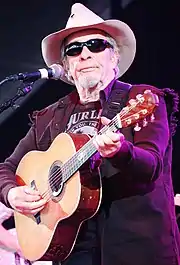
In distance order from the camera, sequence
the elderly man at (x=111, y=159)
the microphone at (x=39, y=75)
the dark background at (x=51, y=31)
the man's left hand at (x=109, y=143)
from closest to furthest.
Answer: the man's left hand at (x=109, y=143), the elderly man at (x=111, y=159), the microphone at (x=39, y=75), the dark background at (x=51, y=31)

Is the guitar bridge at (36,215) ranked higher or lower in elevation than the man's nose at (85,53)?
lower

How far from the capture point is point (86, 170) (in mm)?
1902

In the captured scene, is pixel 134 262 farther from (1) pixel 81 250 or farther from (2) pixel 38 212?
(2) pixel 38 212

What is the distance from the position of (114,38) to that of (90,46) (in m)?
0.16

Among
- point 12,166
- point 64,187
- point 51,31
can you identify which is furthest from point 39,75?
point 51,31

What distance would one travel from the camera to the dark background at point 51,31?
3.29 m

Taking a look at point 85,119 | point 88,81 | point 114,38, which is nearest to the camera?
point 85,119

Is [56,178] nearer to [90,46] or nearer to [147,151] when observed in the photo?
[147,151]

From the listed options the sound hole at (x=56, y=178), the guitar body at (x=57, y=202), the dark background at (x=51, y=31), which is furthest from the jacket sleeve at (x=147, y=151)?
the dark background at (x=51, y=31)

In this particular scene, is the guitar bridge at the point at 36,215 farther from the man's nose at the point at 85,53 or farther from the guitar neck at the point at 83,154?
the man's nose at the point at 85,53

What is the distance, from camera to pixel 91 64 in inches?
88.1

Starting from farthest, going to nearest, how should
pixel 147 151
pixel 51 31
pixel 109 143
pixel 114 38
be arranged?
pixel 51 31
pixel 114 38
pixel 147 151
pixel 109 143

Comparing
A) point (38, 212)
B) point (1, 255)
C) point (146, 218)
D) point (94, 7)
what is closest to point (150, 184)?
point (146, 218)

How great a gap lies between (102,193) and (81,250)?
226 millimetres
